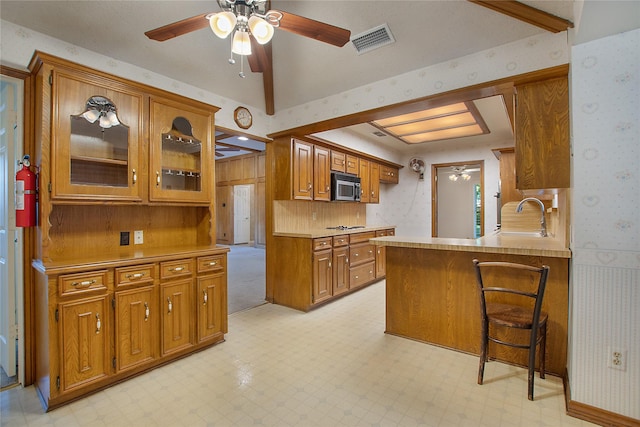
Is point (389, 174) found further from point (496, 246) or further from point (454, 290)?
point (496, 246)

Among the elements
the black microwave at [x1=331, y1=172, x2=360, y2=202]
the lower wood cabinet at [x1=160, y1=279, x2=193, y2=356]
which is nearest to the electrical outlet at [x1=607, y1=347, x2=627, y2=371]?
the lower wood cabinet at [x1=160, y1=279, x2=193, y2=356]

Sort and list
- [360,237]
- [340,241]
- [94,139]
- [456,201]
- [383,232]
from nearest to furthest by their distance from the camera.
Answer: [94,139], [340,241], [360,237], [383,232], [456,201]

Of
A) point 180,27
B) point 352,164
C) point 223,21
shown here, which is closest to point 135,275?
point 180,27

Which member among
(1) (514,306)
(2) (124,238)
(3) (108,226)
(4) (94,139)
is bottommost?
(1) (514,306)

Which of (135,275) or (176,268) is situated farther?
(176,268)

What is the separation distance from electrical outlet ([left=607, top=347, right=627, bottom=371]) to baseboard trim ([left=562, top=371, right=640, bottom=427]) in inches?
10.6

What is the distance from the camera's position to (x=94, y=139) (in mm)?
2266

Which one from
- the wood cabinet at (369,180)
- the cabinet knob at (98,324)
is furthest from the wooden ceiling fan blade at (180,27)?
the wood cabinet at (369,180)

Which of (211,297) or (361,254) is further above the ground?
(361,254)

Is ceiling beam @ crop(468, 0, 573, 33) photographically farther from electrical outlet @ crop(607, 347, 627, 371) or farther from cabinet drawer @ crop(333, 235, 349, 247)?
cabinet drawer @ crop(333, 235, 349, 247)

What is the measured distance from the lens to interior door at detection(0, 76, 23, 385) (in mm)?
2195

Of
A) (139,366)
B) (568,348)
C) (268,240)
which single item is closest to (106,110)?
(139,366)

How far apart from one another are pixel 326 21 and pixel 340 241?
104 inches

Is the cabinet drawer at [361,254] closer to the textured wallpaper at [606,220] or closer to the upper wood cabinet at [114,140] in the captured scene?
the upper wood cabinet at [114,140]
